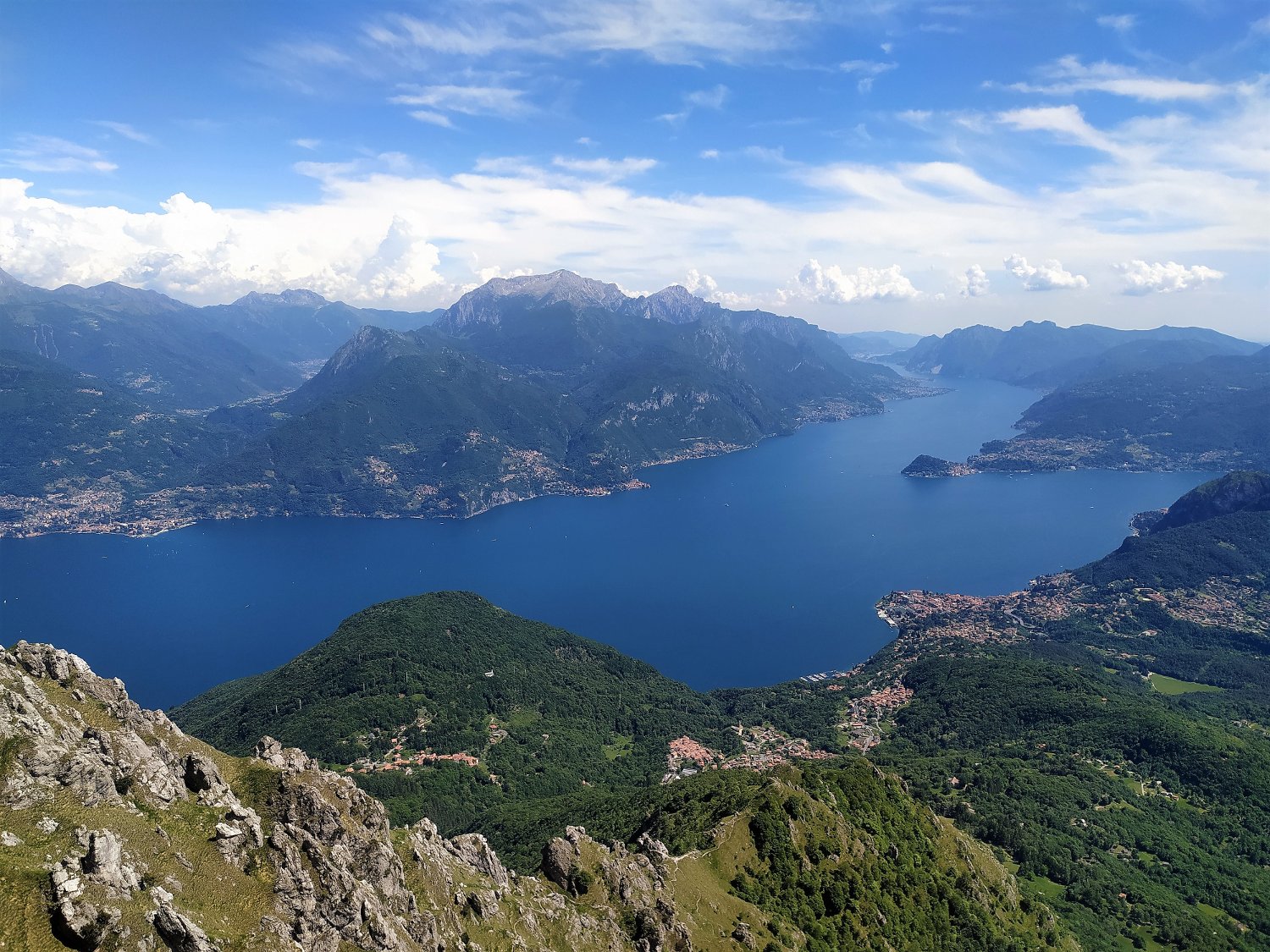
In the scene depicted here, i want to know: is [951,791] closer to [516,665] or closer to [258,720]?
[516,665]

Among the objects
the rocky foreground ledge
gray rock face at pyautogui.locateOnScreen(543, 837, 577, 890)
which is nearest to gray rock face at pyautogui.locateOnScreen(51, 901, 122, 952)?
the rocky foreground ledge

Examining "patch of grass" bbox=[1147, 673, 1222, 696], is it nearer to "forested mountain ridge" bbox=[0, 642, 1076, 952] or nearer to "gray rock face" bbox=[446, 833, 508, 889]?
"forested mountain ridge" bbox=[0, 642, 1076, 952]

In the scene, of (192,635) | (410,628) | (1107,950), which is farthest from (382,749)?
(192,635)

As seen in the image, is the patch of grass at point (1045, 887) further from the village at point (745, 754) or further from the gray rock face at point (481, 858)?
the gray rock face at point (481, 858)

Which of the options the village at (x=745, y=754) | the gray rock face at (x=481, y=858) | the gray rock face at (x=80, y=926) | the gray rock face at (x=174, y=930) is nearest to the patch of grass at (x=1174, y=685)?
the village at (x=745, y=754)

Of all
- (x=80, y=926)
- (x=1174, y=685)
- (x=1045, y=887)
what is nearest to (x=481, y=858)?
(x=80, y=926)

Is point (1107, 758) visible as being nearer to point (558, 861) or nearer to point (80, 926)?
point (558, 861)
